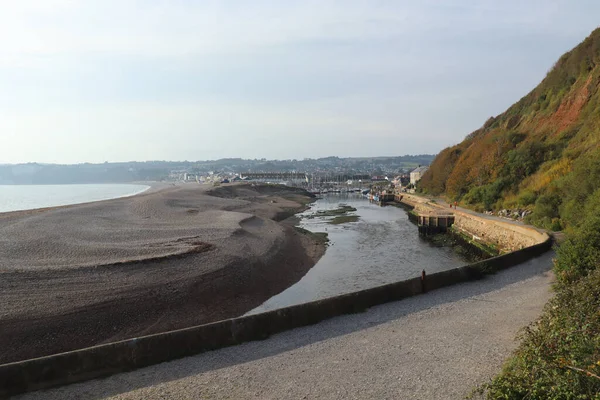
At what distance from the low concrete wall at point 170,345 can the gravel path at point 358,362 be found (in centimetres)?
31

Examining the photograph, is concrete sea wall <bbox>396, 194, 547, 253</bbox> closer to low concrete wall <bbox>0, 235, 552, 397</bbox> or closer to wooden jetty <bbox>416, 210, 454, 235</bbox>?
wooden jetty <bbox>416, 210, 454, 235</bbox>

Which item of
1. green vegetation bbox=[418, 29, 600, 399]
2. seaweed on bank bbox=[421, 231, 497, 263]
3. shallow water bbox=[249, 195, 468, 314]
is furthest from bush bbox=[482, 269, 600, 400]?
seaweed on bank bbox=[421, 231, 497, 263]

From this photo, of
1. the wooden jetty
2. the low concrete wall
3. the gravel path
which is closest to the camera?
the gravel path

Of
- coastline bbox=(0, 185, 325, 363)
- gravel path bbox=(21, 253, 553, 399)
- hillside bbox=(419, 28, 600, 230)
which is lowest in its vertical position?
coastline bbox=(0, 185, 325, 363)

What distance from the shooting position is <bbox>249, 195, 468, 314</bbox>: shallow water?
22516 mm

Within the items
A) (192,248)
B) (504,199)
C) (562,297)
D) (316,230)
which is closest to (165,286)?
(192,248)

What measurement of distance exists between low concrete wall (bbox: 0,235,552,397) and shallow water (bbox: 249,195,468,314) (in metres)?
6.61

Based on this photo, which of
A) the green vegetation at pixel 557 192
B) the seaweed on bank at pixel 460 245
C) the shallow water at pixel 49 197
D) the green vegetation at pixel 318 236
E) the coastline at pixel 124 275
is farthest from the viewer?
the shallow water at pixel 49 197

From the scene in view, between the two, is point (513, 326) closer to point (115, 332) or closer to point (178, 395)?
point (178, 395)

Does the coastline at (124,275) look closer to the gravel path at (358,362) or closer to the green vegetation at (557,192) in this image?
the gravel path at (358,362)

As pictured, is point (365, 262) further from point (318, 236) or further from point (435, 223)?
point (435, 223)

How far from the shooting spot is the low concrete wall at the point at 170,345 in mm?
9406

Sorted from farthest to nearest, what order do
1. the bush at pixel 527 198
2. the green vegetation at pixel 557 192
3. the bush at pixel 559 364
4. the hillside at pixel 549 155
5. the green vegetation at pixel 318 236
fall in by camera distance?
1. the green vegetation at pixel 318 236
2. the bush at pixel 527 198
3. the hillside at pixel 549 155
4. the green vegetation at pixel 557 192
5. the bush at pixel 559 364

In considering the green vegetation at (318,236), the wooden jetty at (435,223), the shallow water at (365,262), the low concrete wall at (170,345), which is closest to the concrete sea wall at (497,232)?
the wooden jetty at (435,223)
